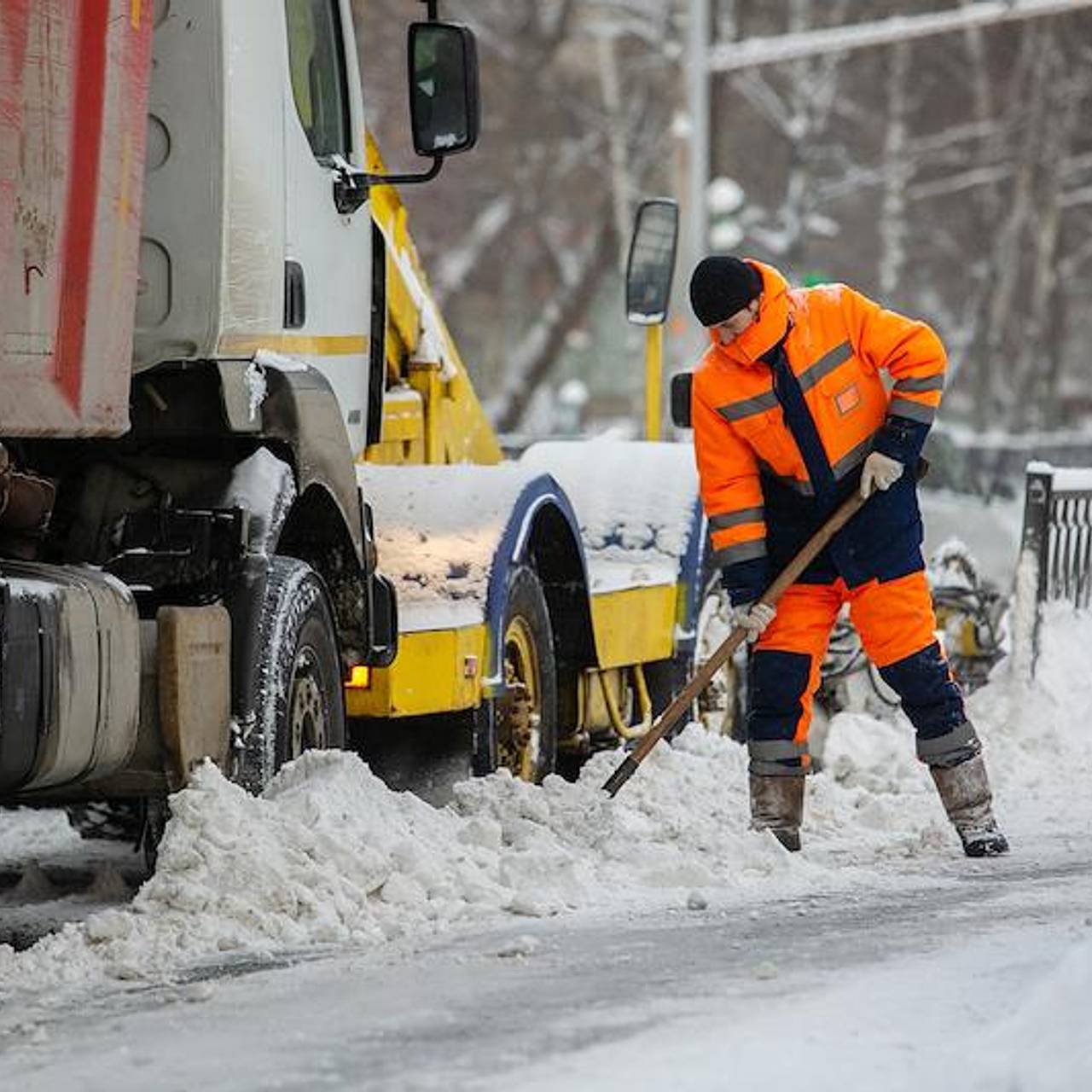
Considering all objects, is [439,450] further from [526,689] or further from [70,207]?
[70,207]

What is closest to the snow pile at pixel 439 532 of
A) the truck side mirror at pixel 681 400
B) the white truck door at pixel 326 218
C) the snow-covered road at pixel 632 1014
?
the white truck door at pixel 326 218

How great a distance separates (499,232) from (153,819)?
114ft

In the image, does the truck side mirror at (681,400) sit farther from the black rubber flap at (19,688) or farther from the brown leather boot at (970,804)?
the black rubber flap at (19,688)

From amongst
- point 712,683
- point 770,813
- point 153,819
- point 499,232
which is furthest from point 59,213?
point 499,232

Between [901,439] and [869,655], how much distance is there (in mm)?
686

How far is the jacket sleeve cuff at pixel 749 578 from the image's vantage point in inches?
337

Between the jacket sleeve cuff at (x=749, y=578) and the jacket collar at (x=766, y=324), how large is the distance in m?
0.60

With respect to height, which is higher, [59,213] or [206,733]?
[59,213]

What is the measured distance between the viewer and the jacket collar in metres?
8.27

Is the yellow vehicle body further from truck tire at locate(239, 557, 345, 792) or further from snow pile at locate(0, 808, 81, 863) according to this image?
snow pile at locate(0, 808, 81, 863)

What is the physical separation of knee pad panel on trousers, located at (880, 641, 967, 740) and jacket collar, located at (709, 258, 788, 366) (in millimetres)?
982

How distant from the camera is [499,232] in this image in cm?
4159

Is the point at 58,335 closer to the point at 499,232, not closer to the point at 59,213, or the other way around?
the point at 59,213

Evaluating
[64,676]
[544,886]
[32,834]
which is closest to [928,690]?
[544,886]
